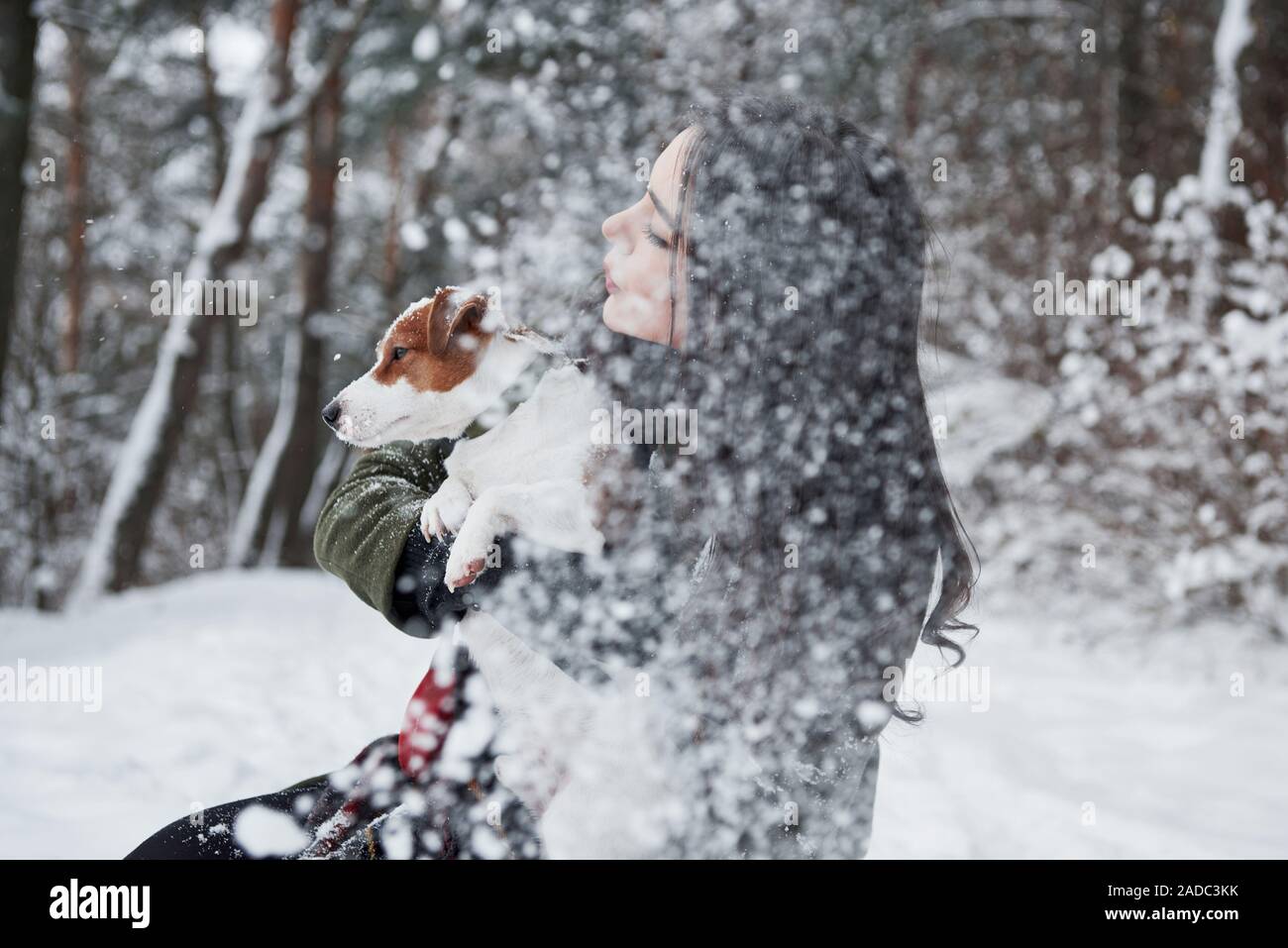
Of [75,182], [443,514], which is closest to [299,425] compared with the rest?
[443,514]

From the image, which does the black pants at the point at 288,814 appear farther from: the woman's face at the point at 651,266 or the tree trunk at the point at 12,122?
the tree trunk at the point at 12,122

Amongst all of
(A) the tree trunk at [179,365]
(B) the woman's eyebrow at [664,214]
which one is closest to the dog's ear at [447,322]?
(B) the woman's eyebrow at [664,214]

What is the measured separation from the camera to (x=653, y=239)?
3.67 ft

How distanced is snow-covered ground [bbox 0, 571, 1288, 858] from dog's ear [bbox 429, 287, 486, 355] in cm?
64

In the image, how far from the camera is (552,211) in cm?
299

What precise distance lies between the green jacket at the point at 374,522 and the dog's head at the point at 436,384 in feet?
0.22

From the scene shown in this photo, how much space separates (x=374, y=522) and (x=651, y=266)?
1.45 feet

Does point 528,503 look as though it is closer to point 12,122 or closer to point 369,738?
point 369,738

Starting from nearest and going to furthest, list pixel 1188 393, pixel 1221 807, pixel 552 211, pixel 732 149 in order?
pixel 732 149 → pixel 1221 807 → pixel 552 211 → pixel 1188 393

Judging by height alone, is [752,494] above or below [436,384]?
below

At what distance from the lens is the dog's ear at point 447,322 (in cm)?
111
